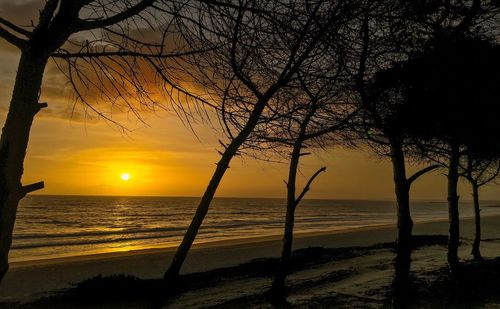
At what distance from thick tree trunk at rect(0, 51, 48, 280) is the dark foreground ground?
7772 mm

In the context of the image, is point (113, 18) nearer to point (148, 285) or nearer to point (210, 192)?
point (210, 192)

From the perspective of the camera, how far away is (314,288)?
43.1 ft

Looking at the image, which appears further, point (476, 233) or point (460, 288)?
point (476, 233)

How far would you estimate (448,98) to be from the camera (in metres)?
8.67

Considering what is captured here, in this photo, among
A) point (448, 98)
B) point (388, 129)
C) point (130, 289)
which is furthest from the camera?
point (130, 289)

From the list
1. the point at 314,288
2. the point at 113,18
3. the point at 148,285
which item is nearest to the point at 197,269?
the point at 148,285

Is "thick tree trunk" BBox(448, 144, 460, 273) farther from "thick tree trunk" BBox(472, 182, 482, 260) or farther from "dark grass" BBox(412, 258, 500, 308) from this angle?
"thick tree trunk" BBox(472, 182, 482, 260)

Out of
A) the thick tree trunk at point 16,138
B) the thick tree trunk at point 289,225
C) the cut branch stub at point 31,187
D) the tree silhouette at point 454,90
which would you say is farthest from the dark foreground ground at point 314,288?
the thick tree trunk at point 16,138

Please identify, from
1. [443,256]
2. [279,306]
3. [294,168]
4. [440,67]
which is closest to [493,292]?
[279,306]

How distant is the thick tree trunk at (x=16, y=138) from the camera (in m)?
2.61

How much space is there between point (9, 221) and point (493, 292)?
39.3 feet

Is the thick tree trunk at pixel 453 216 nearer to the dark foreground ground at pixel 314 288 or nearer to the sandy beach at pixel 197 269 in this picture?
the dark foreground ground at pixel 314 288

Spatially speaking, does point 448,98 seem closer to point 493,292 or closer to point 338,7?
point 493,292

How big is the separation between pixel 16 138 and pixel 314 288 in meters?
11.6
